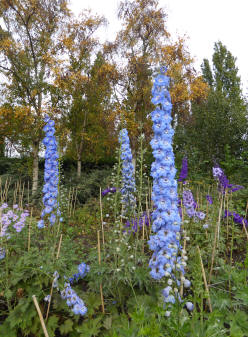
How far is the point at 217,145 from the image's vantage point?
10.2 meters

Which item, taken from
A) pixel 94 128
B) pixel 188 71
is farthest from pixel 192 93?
pixel 94 128

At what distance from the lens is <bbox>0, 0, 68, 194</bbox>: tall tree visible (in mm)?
8328

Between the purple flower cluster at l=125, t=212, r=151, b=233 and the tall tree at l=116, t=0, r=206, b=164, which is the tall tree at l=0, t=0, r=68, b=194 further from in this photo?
the purple flower cluster at l=125, t=212, r=151, b=233

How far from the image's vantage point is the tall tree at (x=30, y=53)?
27.3 feet

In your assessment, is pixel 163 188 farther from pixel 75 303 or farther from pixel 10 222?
pixel 10 222

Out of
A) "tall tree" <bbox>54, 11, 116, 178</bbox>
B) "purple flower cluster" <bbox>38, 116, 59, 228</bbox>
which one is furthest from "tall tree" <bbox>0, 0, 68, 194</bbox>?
"purple flower cluster" <bbox>38, 116, 59, 228</bbox>

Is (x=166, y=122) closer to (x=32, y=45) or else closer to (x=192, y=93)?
(x=32, y=45)

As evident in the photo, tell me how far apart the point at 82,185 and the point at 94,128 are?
2848 millimetres

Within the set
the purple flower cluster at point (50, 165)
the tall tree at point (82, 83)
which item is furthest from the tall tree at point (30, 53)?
the purple flower cluster at point (50, 165)

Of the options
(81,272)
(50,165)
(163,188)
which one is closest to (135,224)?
(81,272)

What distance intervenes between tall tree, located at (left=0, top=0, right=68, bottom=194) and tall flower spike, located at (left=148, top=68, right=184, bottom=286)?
266 inches

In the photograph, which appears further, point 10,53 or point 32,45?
point 32,45

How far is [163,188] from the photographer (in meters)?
2.08

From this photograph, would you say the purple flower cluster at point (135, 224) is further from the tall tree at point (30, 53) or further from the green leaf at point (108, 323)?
the tall tree at point (30, 53)
